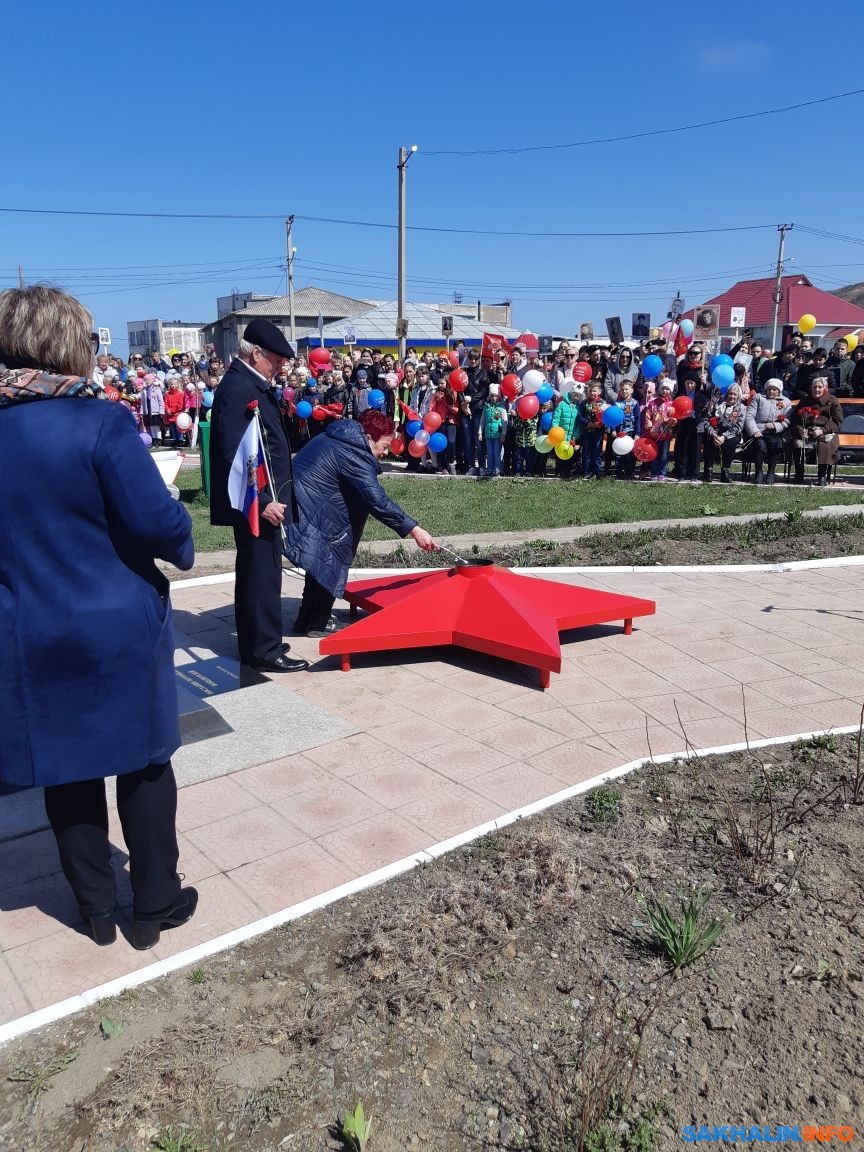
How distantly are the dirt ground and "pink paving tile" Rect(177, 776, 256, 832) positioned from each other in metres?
0.90

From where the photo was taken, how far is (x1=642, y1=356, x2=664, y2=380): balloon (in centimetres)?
1472

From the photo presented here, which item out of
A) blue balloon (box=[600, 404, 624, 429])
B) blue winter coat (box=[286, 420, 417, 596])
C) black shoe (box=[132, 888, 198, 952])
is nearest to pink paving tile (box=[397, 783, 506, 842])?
black shoe (box=[132, 888, 198, 952])

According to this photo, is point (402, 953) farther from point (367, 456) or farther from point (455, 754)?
point (367, 456)

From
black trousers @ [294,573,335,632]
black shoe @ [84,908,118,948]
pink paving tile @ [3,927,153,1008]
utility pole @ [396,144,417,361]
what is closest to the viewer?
pink paving tile @ [3,927,153,1008]

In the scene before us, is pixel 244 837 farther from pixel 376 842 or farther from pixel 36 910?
pixel 36 910

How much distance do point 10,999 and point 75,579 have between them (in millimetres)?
1324

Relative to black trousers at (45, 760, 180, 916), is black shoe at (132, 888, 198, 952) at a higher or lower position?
lower

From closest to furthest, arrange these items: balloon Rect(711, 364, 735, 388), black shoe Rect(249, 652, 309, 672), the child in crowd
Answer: black shoe Rect(249, 652, 309, 672) < balloon Rect(711, 364, 735, 388) < the child in crowd

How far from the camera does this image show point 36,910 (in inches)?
133

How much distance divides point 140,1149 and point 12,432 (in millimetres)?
1846

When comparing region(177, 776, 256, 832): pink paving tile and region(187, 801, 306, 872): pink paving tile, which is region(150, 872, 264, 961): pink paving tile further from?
region(177, 776, 256, 832): pink paving tile

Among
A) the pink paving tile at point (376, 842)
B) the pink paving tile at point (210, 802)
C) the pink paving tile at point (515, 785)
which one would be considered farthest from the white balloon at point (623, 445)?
the pink paving tile at point (376, 842)

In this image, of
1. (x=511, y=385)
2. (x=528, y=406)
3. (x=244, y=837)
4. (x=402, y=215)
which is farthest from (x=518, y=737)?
(x=402, y=215)

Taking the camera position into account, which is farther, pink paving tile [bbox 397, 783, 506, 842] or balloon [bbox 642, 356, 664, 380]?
balloon [bbox 642, 356, 664, 380]
